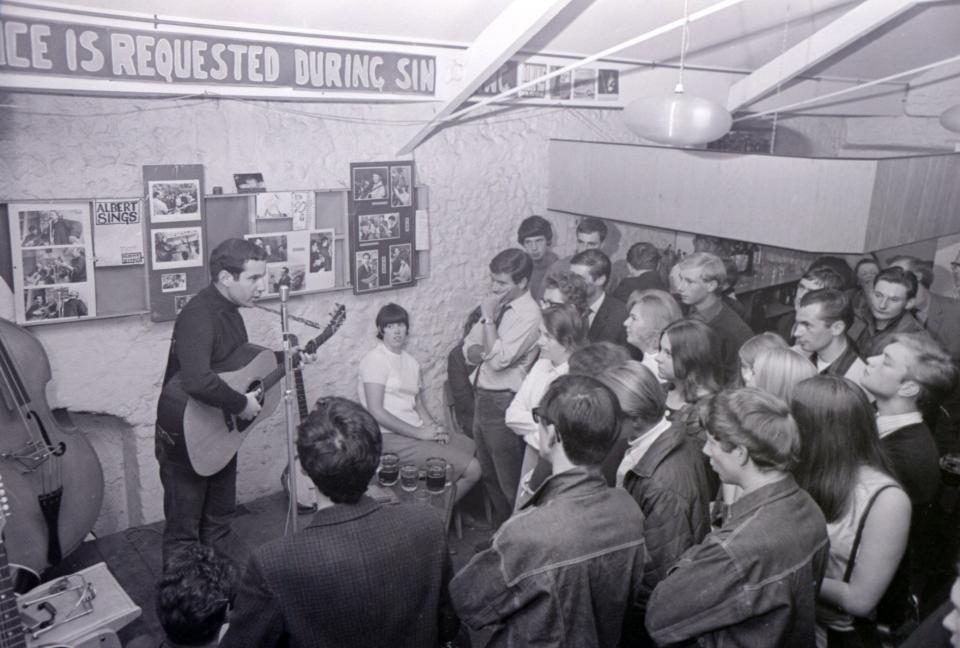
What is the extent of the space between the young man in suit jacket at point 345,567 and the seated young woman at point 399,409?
7.55 feet

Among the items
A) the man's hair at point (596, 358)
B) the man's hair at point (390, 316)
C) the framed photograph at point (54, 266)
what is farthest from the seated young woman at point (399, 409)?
the framed photograph at point (54, 266)

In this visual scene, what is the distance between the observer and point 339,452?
1978 millimetres

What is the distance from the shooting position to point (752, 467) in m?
2.18

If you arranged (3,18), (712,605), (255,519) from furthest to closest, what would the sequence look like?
(255,519) → (3,18) → (712,605)

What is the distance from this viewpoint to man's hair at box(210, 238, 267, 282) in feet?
12.0

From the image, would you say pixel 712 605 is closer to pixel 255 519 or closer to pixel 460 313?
pixel 255 519

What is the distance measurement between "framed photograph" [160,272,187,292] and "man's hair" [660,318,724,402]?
2.59 meters

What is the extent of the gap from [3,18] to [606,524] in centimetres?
322

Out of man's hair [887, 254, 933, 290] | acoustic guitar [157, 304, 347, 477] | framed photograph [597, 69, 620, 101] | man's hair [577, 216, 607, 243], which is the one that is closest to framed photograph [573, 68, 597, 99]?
framed photograph [597, 69, 620, 101]

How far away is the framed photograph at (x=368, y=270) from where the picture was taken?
488cm

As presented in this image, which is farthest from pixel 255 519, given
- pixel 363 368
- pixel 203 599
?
pixel 203 599

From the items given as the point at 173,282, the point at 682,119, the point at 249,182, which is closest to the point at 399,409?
the point at 173,282

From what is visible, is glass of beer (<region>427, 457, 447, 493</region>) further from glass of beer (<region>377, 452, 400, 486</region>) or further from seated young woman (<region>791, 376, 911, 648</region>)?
seated young woman (<region>791, 376, 911, 648</region>)

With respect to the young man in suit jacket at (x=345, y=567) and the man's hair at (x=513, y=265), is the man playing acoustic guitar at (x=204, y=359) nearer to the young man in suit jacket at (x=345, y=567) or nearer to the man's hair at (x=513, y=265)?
the man's hair at (x=513, y=265)
